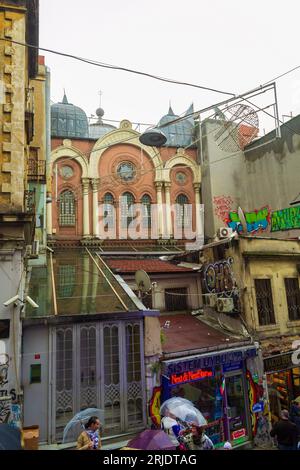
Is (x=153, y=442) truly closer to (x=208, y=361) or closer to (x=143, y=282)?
(x=208, y=361)

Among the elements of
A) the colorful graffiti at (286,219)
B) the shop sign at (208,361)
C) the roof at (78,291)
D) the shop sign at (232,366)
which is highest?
the colorful graffiti at (286,219)

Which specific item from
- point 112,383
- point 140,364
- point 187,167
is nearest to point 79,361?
point 112,383

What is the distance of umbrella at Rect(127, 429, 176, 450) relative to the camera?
7.04 meters

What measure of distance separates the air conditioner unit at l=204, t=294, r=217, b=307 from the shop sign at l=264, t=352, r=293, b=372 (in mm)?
3178

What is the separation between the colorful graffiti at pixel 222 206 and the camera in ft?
81.5

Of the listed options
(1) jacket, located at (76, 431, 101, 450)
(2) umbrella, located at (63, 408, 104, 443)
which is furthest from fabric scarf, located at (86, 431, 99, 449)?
(2) umbrella, located at (63, 408, 104, 443)

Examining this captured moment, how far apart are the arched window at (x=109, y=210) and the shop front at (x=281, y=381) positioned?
12340 millimetres

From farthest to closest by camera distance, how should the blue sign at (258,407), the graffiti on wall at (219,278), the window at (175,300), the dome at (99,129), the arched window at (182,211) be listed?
the dome at (99,129)
the arched window at (182,211)
the window at (175,300)
the graffiti on wall at (219,278)
the blue sign at (258,407)

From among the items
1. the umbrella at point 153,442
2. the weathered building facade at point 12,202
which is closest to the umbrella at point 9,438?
the weathered building facade at point 12,202

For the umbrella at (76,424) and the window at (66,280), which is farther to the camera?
the window at (66,280)

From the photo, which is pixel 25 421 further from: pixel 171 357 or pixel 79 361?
pixel 171 357

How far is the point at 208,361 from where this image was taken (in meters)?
12.2

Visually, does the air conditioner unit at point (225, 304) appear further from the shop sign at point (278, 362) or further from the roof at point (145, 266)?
the shop sign at point (278, 362)

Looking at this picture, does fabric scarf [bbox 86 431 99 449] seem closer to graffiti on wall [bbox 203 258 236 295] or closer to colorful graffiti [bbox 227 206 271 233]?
graffiti on wall [bbox 203 258 236 295]
